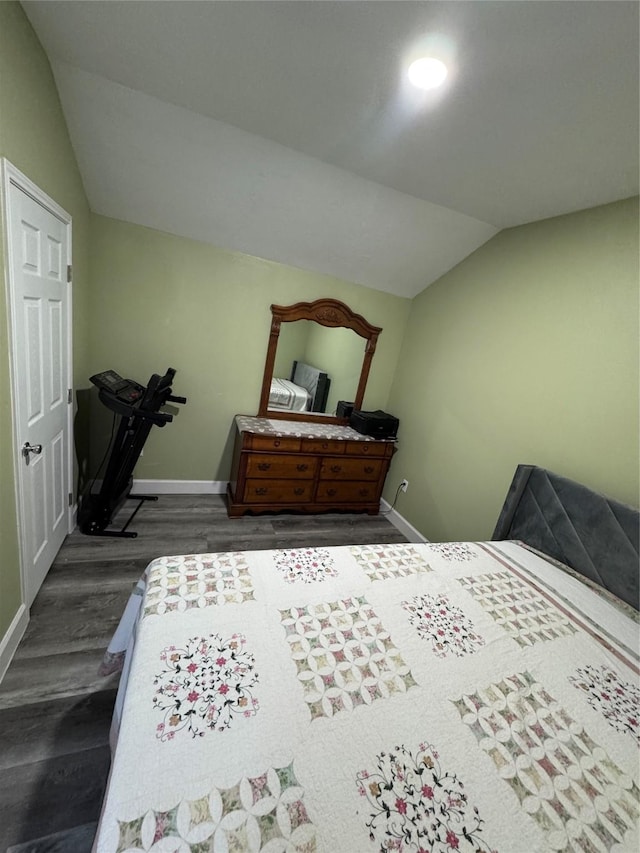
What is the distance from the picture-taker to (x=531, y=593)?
1388 mm

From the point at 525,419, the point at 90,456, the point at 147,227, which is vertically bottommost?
the point at 90,456

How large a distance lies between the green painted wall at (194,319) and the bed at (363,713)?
1.88 meters

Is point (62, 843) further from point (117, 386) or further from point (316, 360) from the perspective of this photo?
point (316, 360)

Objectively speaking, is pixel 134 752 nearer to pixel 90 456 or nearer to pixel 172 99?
pixel 172 99

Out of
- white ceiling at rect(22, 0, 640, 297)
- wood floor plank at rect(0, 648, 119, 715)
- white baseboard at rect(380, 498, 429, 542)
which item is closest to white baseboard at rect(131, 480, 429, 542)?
white baseboard at rect(380, 498, 429, 542)

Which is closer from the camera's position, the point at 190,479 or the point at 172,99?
the point at 172,99

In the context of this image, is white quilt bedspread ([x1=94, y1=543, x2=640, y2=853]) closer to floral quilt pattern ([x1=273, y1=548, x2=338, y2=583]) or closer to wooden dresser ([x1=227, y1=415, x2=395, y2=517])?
floral quilt pattern ([x1=273, y1=548, x2=338, y2=583])

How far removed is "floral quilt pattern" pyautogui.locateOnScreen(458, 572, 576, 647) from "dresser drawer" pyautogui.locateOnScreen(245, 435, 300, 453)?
1.67 m

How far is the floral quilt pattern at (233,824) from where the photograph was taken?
1.78 ft

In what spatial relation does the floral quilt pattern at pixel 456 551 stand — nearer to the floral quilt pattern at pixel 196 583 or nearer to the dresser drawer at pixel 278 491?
the floral quilt pattern at pixel 196 583

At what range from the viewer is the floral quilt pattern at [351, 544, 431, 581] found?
132cm

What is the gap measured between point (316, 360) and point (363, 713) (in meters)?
2.59

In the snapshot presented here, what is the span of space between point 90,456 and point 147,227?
1.84m

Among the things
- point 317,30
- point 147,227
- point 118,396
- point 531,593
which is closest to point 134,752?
point 531,593
